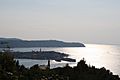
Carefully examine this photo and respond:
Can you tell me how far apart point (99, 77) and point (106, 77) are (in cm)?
150

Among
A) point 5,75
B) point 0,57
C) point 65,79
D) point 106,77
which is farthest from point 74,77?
point 5,75

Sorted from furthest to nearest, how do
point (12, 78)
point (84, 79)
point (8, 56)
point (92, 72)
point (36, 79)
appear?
1. point (92, 72)
2. point (84, 79)
3. point (8, 56)
4. point (36, 79)
5. point (12, 78)

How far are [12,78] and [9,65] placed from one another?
6182 millimetres

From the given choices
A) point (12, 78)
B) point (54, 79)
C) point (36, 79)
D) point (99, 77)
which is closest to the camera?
point (12, 78)

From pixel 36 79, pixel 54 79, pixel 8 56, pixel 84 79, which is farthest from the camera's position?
pixel 84 79

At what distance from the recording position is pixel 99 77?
106ft

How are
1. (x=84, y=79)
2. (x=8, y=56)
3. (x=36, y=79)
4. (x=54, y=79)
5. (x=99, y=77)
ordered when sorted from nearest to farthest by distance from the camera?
(x=36, y=79)
(x=54, y=79)
(x=8, y=56)
(x=84, y=79)
(x=99, y=77)

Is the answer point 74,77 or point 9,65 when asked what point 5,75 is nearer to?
point 9,65

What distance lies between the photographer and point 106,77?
109ft

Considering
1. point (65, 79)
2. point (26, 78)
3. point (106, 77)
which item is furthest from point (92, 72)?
point (26, 78)

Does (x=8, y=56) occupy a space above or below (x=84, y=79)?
above

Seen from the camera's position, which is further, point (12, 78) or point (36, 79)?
point (36, 79)

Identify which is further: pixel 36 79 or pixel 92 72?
pixel 92 72

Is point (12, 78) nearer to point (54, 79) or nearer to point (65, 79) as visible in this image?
point (54, 79)
